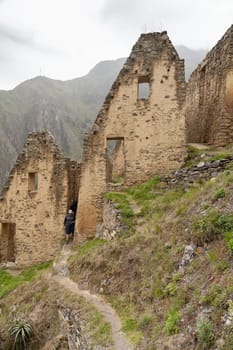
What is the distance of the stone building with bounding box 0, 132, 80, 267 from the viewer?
1916 cm

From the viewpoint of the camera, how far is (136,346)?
26.0 ft

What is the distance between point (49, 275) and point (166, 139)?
24.1ft

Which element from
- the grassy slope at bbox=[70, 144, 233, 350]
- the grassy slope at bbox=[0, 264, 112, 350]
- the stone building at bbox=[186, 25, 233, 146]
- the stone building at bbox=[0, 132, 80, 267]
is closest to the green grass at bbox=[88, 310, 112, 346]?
the grassy slope at bbox=[0, 264, 112, 350]

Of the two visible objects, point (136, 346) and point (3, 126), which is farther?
point (3, 126)

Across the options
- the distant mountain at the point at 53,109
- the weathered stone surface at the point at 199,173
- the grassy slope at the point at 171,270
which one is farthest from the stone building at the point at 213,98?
the distant mountain at the point at 53,109

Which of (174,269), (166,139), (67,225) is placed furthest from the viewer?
(67,225)

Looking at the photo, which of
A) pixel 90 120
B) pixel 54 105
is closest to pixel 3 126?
pixel 54 105

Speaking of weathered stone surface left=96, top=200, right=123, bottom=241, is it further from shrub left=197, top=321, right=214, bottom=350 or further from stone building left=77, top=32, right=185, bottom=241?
shrub left=197, top=321, right=214, bottom=350

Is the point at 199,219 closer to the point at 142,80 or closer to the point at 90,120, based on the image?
the point at 142,80

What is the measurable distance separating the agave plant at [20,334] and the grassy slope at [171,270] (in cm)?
206

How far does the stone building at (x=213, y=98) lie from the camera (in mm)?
18422

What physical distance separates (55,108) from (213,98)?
6219 cm

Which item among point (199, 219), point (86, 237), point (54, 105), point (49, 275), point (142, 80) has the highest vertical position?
point (54, 105)

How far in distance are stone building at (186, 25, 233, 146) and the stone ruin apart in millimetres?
50
